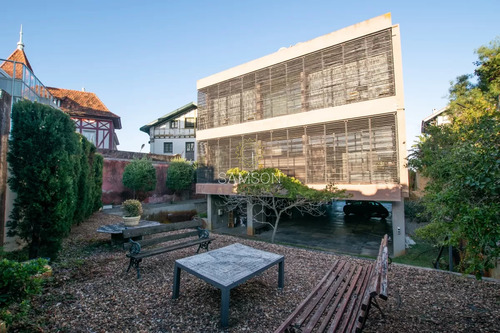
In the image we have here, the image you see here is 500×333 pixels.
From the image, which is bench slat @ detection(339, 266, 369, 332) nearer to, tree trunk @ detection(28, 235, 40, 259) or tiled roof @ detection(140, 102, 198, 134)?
tree trunk @ detection(28, 235, 40, 259)

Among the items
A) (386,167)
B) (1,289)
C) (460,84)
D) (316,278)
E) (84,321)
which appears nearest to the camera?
(1,289)

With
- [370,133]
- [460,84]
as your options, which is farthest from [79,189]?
[460,84]

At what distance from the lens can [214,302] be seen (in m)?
3.72

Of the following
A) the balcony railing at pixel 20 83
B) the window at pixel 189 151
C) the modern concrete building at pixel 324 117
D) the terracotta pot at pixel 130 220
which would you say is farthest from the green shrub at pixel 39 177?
the window at pixel 189 151

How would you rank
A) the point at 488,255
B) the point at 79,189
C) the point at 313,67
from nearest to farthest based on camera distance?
the point at 488,255, the point at 79,189, the point at 313,67

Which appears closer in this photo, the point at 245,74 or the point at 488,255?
the point at 488,255

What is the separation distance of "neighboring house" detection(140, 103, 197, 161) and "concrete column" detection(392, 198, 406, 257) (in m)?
23.9

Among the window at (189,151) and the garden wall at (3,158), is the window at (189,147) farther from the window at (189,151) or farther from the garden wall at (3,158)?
the garden wall at (3,158)

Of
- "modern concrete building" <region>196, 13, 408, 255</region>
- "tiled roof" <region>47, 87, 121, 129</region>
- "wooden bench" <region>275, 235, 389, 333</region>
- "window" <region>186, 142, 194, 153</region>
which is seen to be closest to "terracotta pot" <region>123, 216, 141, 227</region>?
"wooden bench" <region>275, 235, 389, 333</region>

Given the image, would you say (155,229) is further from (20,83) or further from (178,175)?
(178,175)

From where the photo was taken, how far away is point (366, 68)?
32.4 feet

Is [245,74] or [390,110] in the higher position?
[245,74]

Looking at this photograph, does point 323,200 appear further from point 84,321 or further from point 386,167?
point 84,321

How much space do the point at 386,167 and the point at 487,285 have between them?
5.54 metres
